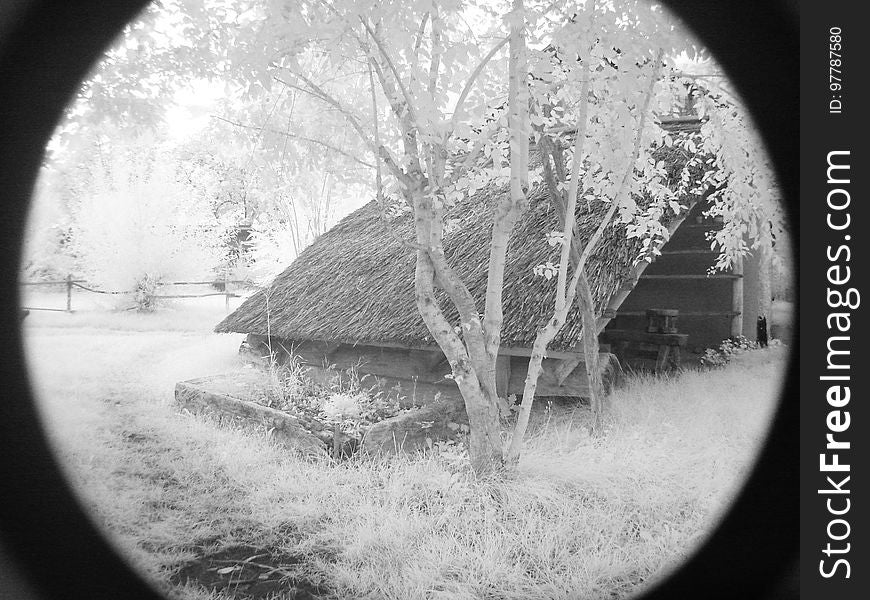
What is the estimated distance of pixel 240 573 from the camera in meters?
2.16

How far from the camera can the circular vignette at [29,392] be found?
207cm

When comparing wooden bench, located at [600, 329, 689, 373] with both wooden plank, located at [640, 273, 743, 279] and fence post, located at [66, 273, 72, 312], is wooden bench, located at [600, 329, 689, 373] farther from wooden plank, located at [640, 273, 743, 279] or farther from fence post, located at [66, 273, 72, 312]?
fence post, located at [66, 273, 72, 312]

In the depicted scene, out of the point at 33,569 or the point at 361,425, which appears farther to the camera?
the point at 361,425

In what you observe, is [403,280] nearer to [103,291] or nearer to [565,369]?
[565,369]

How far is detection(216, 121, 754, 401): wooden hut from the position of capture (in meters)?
3.53

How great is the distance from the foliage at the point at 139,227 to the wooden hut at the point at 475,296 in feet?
2.73

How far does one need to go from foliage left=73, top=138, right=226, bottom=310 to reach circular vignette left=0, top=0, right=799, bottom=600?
4.40 ft

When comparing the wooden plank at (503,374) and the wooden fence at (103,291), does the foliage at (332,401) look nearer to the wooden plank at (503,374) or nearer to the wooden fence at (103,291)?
the wooden plank at (503,374)

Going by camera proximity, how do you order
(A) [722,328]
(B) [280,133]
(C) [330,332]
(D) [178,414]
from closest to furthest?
1. (B) [280,133]
2. (D) [178,414]
3. (C) [330,332]
4. (A) [722,328]

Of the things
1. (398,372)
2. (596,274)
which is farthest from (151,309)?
(596,274)

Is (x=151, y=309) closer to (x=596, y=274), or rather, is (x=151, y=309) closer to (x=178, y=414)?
(x=178, y=414)

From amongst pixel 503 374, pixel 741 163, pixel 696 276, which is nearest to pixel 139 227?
pixel 503 374

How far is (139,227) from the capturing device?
4746 mm
